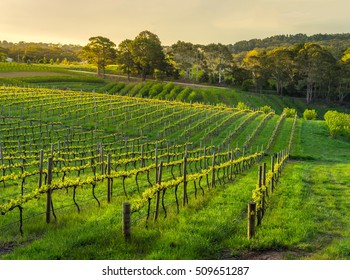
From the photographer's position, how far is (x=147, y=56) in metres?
88.4

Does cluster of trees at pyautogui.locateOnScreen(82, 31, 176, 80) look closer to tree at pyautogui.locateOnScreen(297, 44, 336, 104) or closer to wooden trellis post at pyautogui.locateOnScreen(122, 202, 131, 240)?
tree at pyautogui.locateOnScreen(297, 44, 336, 104)

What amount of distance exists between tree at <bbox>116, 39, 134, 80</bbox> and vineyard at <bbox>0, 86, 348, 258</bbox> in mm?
36018

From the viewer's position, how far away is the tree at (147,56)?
88.4 meters

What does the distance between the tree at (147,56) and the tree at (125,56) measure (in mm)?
968

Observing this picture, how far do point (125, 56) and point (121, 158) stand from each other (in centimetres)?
6602

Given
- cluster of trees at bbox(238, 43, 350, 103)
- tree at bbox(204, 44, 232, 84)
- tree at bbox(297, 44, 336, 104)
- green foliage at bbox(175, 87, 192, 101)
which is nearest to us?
green foliage at bbox(175, 87, 192, 101)

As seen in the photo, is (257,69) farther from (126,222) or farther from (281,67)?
(126,222)

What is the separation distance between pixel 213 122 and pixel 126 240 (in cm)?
3895

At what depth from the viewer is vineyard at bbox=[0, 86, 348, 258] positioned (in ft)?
38.6

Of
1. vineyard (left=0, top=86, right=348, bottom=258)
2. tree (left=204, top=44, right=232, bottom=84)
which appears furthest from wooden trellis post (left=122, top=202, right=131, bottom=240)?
tree (left=204, top=44, right=232, bottom=84)

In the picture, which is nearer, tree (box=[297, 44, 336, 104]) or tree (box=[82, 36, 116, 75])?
tree (box=[297, 44, 336, 104])

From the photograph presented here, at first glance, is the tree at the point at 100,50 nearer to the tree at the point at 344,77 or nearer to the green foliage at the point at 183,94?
the green foliage at the point at 183,94

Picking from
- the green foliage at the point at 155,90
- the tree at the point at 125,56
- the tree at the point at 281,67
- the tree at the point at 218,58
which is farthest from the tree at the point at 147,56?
the tree at the point at 281,67
